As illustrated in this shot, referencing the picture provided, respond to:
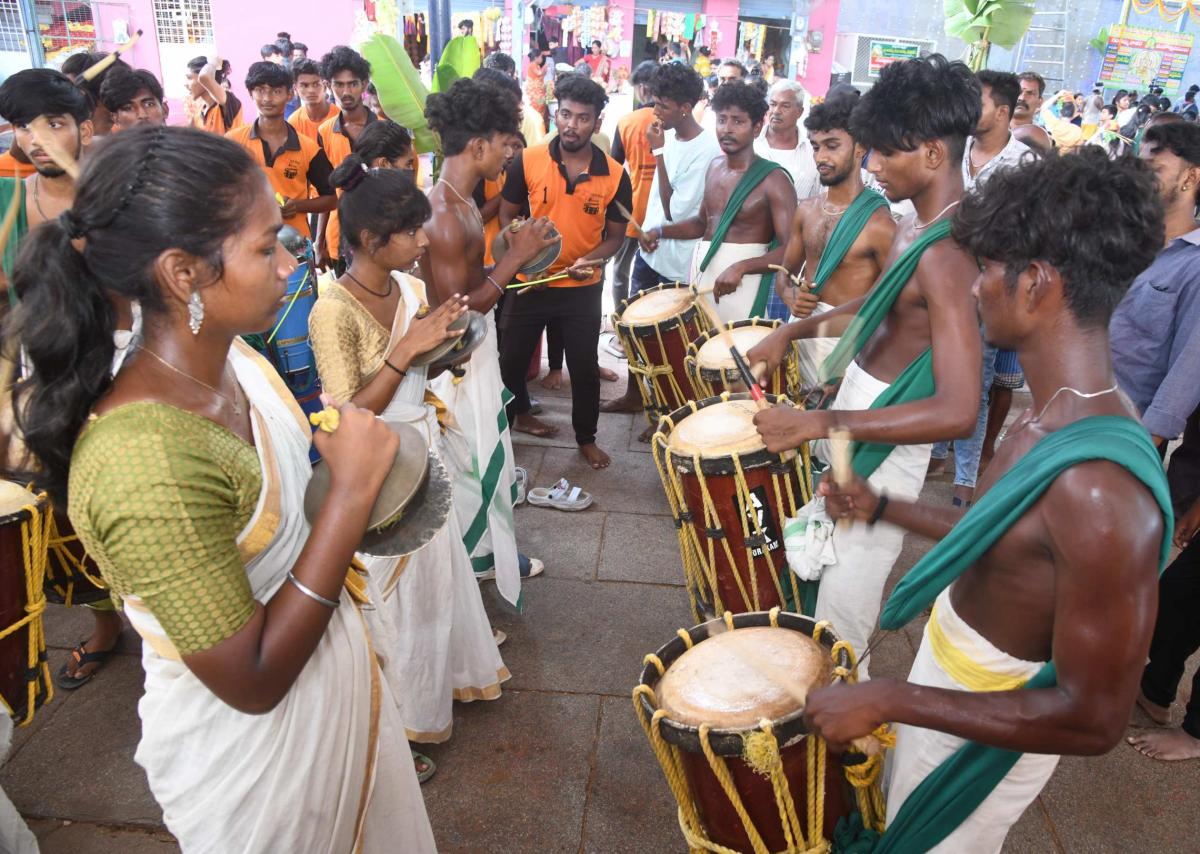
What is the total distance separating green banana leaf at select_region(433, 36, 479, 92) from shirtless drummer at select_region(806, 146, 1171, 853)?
586cm

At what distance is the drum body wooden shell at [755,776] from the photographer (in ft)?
5.33

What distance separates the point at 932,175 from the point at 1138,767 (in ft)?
6.93

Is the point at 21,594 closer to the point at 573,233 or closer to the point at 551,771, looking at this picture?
the point at 551,771

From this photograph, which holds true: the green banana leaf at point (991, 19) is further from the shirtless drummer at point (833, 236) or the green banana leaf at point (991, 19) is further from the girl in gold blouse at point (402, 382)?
the girl in gold blouse at point (402, 382)

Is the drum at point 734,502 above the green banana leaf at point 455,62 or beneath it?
beneath

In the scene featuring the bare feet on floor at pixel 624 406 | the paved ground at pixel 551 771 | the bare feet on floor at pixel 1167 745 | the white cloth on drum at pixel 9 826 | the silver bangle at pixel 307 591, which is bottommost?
the bare feet on floor at pixel 624 406

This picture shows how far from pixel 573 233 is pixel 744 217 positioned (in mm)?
1023

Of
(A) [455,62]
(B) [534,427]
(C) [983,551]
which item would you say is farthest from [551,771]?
(A) [455,62]

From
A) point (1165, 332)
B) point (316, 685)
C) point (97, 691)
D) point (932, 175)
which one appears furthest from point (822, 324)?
point (97, 691)

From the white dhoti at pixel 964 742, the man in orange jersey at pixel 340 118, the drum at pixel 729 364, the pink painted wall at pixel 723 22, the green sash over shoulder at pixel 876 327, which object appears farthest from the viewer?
the pink painted wall at pixel 723 22

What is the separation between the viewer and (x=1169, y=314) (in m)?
3.07

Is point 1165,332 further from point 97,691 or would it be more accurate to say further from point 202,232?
point 97,691

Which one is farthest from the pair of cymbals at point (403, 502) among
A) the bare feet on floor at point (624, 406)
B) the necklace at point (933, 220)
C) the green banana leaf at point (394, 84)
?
the green banana leaf at point (394, 84)

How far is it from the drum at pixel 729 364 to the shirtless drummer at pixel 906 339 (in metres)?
0.88
